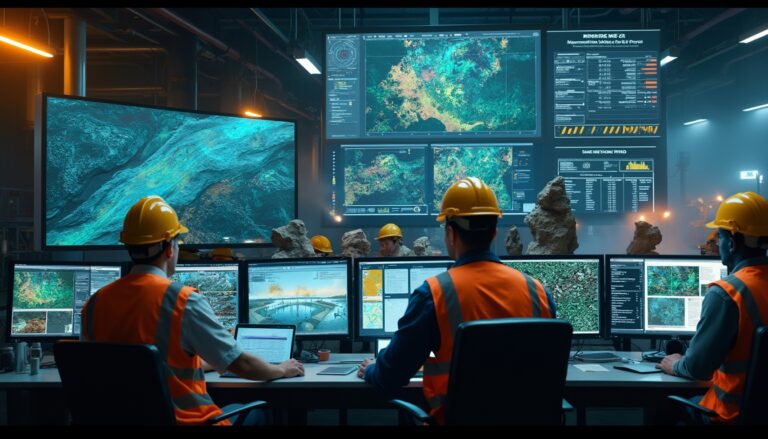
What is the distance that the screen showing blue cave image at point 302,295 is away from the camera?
9.82ft

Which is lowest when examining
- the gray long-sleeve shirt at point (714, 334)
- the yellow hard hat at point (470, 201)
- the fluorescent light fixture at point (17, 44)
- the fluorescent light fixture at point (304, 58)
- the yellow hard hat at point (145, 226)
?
the gray long-sleeve shirt at point (714, 334)

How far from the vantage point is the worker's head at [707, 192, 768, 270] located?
2.32 meters

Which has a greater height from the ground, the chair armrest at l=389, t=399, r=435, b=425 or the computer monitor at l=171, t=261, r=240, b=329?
the computer monitor at l=171, t=261, r=240, b=329

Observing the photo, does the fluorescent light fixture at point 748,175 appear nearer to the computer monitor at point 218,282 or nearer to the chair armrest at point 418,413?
the computer monitor at point 218,282

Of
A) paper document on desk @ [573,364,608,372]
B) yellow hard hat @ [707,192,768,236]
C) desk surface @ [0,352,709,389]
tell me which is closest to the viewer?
yellow hard hat @ [707,192,768,236]

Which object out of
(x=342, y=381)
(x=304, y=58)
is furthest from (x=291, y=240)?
(x=304, y=58)

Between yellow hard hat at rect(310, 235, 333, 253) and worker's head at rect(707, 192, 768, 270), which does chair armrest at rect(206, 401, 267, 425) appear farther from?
yellow hard hat at rect(310, 235, 333, 253)

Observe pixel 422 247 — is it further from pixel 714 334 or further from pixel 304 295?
pixel 714 334

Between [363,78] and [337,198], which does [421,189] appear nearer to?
[337,198]

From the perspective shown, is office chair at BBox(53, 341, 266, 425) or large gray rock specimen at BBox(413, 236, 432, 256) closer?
office chair at BBox(53, 341, 266, 425)

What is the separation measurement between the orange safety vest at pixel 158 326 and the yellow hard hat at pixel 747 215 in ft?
6.64

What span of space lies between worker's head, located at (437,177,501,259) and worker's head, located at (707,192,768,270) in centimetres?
99

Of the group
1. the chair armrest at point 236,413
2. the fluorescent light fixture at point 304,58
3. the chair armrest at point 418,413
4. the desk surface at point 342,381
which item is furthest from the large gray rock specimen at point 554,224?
the fluorescent light fixture at point 304,58

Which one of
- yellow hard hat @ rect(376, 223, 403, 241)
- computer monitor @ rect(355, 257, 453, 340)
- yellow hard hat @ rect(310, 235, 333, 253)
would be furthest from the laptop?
yellow hard hat @ rect(310, 235, 333, 253)
